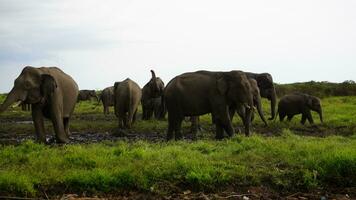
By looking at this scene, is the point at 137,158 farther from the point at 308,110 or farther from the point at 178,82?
the point at 308,110

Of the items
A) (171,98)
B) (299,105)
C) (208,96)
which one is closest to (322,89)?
(299,105)

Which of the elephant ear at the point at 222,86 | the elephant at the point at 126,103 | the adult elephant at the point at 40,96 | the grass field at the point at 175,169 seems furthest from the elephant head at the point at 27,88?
the elephant at the point at 126,103

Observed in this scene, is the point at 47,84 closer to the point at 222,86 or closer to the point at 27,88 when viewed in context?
the point at 27,88

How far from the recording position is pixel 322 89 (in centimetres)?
4906

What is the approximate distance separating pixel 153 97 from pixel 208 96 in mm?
11343

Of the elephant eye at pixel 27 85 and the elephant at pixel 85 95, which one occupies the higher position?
the elephant eye at pixel 27 85

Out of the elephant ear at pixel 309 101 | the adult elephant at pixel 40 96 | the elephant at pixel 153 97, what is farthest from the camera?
the elephant at pixel 153 97

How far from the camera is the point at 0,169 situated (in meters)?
10.9

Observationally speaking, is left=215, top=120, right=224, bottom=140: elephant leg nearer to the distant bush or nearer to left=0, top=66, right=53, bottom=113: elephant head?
left=0, top=66, right=53, bottom=113: elephant head

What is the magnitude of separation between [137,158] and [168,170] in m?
1.41

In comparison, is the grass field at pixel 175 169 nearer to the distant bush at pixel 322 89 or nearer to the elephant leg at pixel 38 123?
the elephant leg at pixel 38 123

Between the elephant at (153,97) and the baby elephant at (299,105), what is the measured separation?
6.57 meters

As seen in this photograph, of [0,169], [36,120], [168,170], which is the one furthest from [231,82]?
[0,169]

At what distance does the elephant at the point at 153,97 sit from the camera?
2938cm
